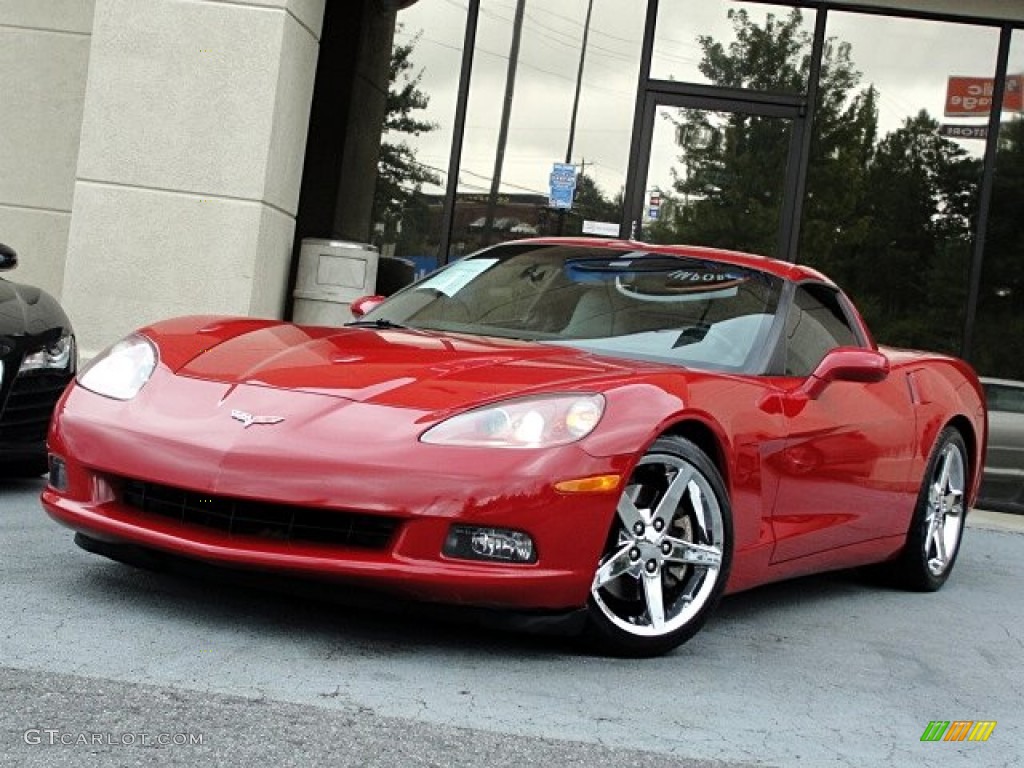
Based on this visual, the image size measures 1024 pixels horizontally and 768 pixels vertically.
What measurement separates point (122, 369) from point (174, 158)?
580cm

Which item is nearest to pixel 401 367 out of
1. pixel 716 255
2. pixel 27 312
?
pixel 716 255

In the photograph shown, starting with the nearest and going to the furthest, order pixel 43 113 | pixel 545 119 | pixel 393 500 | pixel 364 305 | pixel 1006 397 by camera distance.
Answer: pixel 393 500 < pixel 364 305 < pixel 1006 397 < pixel 43 113 < pixel 545 119

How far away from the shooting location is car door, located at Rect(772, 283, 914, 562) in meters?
4.96

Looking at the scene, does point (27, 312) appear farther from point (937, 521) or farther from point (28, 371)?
point (937, 521)

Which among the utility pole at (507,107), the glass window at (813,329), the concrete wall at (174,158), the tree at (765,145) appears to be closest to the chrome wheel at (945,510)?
the glass window at (813,329)

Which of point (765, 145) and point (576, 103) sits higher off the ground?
point (576, 103)

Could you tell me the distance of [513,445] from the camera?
3.95 m

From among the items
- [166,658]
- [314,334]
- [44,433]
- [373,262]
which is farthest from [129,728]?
[373,262]

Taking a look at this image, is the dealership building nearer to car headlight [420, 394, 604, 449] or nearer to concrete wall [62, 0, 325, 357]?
concrete wall [62, 0, 325, 357]

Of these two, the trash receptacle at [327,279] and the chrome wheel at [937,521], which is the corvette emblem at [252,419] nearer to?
the chrome wheel at [937,521]

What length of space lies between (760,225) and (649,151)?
93 cm

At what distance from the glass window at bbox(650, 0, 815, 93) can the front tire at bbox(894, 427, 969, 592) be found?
16.7ft

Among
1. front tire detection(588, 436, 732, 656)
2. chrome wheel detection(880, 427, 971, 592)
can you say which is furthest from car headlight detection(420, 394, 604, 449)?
chrome wheel detection(880, 427, 971, 592)

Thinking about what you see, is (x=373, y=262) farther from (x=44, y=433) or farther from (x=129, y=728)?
(x=129, y=728)
